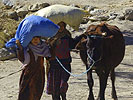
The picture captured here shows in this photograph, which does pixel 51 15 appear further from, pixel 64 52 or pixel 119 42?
pixel 119 42

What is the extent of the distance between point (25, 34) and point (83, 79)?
5071 millimetres

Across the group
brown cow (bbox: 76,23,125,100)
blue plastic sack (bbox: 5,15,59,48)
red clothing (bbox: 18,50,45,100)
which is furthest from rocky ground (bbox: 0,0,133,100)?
brown cow (bbox: 76,23,125,100)

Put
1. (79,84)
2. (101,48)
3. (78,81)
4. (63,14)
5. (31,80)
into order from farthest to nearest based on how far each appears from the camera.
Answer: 1. (78,81)
2. (79,84)
3. (101,48)
4. (63,14)
5. (31,80)

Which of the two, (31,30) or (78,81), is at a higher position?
(31,30)

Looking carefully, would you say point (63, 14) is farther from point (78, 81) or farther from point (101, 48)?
point (78, 81)

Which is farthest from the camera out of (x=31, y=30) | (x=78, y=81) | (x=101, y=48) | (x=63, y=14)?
(x=78, y=81)

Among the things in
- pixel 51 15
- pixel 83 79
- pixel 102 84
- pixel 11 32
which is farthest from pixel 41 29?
pixel 11 32

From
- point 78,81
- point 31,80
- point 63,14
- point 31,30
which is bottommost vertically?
point 78,81

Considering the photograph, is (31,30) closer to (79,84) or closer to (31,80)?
(31,80)

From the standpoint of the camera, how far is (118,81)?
10594 millimetres

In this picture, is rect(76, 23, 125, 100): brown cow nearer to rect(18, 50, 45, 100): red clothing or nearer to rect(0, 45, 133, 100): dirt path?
rect(0, 45, 133, 100): dirt path

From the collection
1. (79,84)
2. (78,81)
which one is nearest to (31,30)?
(79,84)

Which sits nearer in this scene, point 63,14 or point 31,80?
point 31,80

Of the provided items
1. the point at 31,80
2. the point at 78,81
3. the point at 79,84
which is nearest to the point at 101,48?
the point at 31,80
